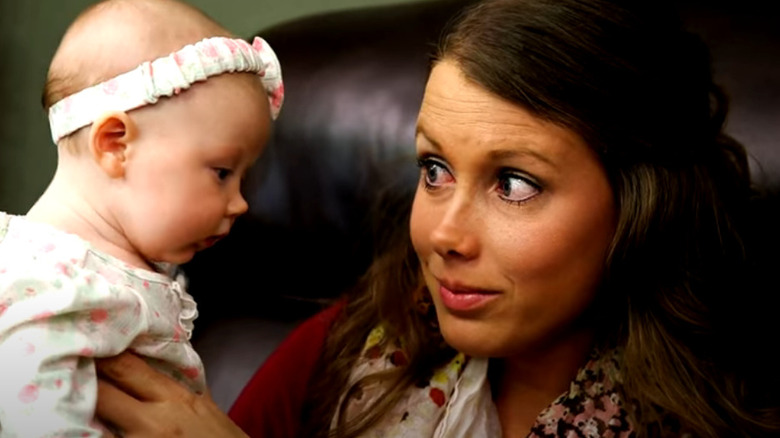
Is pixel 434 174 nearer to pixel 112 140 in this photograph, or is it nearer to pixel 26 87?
pixel 112 140

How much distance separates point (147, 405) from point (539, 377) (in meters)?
0.49

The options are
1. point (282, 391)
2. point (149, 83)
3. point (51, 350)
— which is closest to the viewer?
point (51, 350)

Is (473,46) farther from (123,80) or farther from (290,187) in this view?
(290,187)

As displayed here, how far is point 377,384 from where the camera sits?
1312 mm

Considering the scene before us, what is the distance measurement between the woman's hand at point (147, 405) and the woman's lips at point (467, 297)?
282 millimetres

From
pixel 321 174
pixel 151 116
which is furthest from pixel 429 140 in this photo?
pixel 321 174

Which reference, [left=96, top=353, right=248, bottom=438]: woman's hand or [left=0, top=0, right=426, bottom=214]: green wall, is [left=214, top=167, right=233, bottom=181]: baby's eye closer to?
[left=96, top=353, right=248, bottom=438]: woman's hand

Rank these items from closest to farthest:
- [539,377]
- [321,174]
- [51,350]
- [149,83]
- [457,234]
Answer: [51,350] → [149,83] → [457,234] → [539,377] → [321,174]

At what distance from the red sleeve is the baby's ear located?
503 millimetres

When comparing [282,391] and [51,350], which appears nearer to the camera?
[51,350]

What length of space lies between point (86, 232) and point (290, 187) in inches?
28.7

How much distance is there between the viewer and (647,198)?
112cm

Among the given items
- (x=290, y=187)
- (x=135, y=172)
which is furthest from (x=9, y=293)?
(x=290, y=187)

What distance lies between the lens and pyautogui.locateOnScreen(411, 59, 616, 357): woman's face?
1.07 metres
